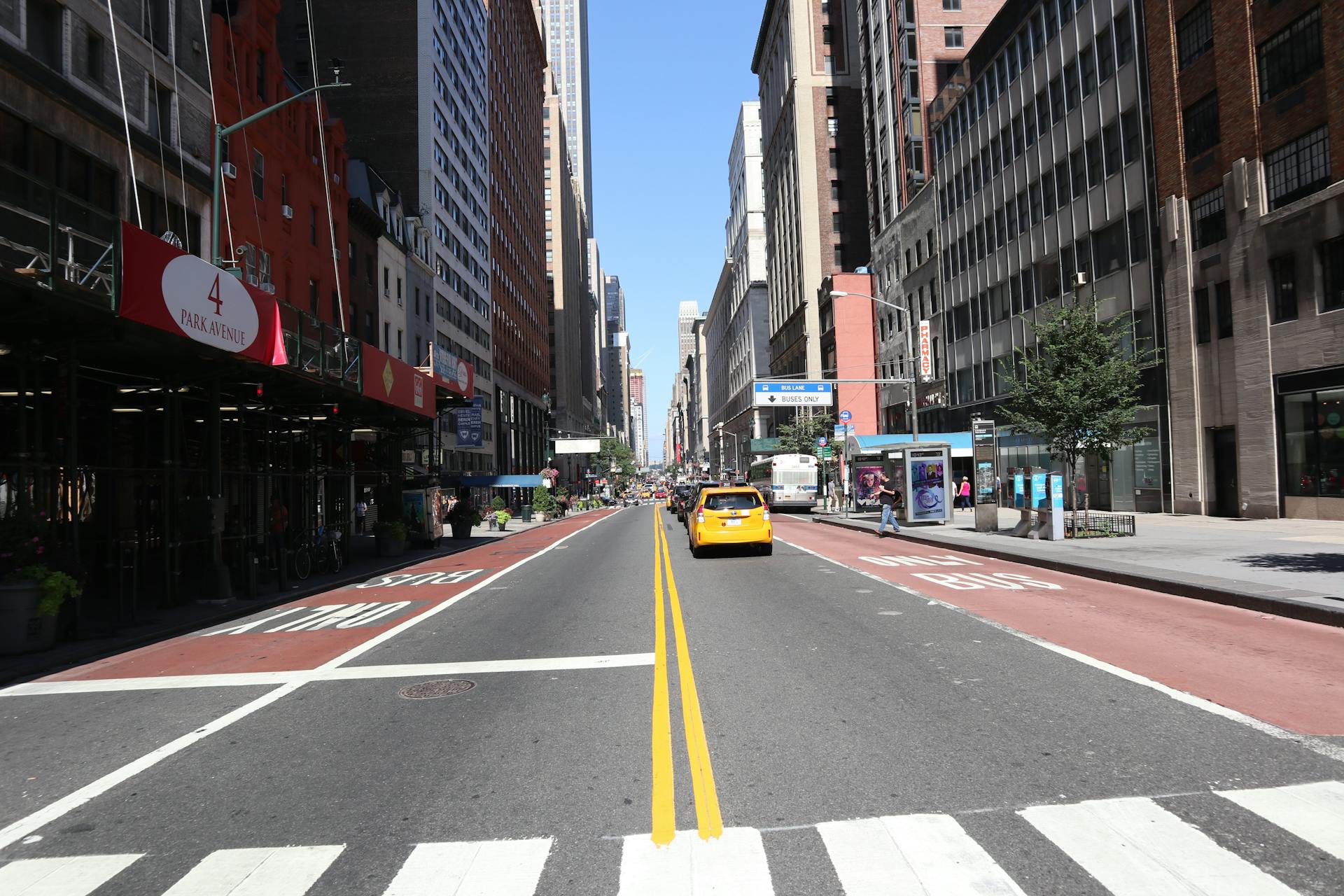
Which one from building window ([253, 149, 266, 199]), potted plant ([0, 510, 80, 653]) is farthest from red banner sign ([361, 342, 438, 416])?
building window ([253, 149, 266, 199])

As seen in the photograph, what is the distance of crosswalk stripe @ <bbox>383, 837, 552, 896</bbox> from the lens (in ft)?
12.1

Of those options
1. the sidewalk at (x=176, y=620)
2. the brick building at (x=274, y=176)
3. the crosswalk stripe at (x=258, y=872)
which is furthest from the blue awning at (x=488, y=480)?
the crosswalk stripe at (x=258, y=872)

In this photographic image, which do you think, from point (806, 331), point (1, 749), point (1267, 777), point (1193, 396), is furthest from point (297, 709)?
point (806, 331)

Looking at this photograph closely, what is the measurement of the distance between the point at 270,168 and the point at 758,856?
32610mm

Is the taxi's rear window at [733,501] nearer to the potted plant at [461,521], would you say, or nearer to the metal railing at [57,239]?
the metal railing at [57,239]

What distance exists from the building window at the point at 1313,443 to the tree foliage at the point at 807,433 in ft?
136

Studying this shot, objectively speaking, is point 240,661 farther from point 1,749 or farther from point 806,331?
point 806,331

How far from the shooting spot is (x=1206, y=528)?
23766 mm

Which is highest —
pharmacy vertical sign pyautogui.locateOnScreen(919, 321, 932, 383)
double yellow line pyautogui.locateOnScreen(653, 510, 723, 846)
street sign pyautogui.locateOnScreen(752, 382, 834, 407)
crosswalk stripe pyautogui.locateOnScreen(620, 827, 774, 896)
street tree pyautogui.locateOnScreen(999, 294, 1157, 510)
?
pharmacy vertical sign pyautogui.locateOnScreen(919, 321, 932, 383)

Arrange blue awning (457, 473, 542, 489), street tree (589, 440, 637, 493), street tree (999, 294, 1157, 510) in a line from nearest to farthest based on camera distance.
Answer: street tree (999, 294, 1157, 510) → blue awning (457, 473, 542, 489) → street tree (589, 440, 637, 493)

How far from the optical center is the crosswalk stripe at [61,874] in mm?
3846

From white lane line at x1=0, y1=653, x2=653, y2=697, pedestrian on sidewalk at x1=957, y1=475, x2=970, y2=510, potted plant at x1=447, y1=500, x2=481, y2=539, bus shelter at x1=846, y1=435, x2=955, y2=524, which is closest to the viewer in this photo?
white lane line at x1=0, y1=653, x2=653, y2=697

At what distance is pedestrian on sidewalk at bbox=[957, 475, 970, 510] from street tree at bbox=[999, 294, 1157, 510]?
841 inches

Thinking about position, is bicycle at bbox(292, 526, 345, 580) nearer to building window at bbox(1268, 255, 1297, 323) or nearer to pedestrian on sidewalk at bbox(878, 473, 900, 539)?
pedestrian on sidewalk at bbox(878, 473, 900, 539)
